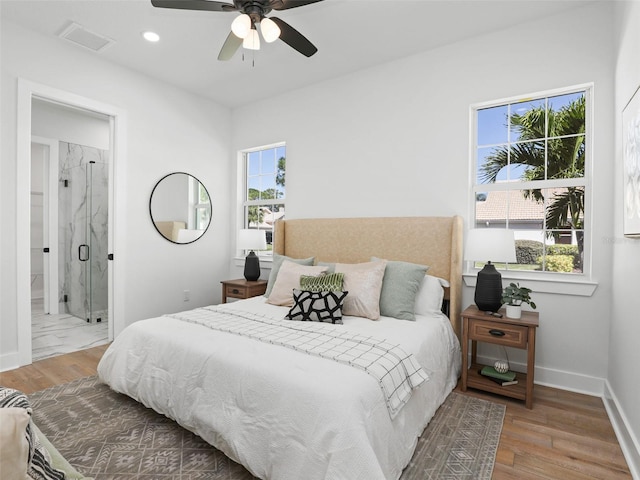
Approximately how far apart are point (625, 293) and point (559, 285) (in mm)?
603

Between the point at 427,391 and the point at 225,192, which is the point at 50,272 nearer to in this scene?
the point at 225,192

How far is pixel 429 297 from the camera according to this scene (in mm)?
2783

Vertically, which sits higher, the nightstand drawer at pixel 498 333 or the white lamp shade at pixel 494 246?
the white lamp shade at pixel 494 246

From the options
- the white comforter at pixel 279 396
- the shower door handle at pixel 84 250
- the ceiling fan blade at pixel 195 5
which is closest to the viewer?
the white comforter at pixel 279 396

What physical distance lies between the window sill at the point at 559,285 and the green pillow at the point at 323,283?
1422 millimetres

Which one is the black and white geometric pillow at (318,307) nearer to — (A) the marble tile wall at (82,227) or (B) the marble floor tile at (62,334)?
(B) the marble floor tile at (62,334)

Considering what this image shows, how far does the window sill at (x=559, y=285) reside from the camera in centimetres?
255

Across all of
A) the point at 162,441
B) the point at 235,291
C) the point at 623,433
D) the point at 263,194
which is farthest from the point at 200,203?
the point at 623,433

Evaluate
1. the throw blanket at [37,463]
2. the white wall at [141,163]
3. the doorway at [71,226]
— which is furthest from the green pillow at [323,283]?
the doorway at [71,226]

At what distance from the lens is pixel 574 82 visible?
8.62 ft

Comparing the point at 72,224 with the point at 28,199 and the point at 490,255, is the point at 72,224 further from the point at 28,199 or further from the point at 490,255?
the point at 490,255

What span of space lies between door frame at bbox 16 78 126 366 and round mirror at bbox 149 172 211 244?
0.41 m

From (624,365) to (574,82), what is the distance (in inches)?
81.0

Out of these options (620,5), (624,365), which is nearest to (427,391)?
(624,365)
